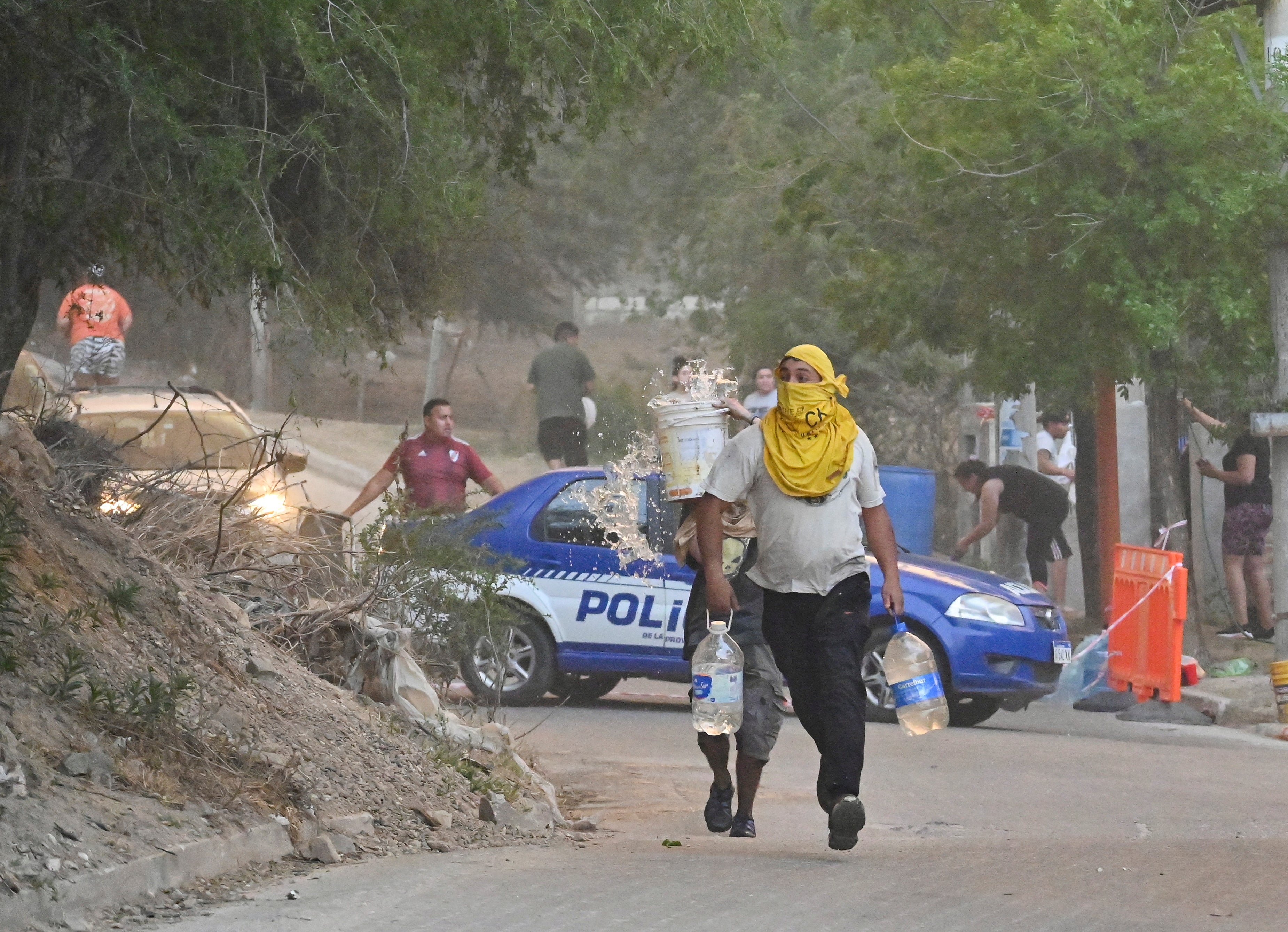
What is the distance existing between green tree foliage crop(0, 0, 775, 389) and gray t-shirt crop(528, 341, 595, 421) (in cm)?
1183

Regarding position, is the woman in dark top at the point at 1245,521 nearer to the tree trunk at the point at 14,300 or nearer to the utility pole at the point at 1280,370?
the utility pole at the point at 1280,370

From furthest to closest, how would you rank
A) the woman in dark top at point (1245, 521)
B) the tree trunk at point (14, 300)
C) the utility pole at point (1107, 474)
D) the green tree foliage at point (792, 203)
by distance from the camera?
the green tree foliage at point (792, 203)
the utility pole at point (1107, 474)
the woman in dark top at point (1245, 521)
the tree trunk at point (14, 300)

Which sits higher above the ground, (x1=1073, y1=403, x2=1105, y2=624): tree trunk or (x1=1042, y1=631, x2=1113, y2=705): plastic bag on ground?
(x1=1073, y1=403, x2=1105, y2=624): tree trunk

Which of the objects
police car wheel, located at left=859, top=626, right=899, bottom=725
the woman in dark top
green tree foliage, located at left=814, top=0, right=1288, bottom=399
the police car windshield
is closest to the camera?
police car wheel, located at left=859, top=626, right=899, bottom=725

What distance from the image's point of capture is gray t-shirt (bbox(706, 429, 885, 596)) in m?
6.88

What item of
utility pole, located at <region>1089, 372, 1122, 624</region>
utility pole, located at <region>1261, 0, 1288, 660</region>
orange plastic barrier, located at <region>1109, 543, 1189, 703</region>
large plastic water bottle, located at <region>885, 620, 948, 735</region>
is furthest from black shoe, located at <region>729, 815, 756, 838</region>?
utility pole, located at <region>1089, 372, 1122, 624</region>

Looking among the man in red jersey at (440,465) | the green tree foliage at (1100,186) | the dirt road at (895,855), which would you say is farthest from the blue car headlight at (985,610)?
the man in red jersey at (440,465)

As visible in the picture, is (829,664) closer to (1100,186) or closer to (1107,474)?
(1100,186)

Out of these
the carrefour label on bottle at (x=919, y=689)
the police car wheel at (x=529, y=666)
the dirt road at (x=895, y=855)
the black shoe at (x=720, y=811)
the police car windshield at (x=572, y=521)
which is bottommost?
the dirt road at (x=895, y=855)

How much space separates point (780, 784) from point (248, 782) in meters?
3.80

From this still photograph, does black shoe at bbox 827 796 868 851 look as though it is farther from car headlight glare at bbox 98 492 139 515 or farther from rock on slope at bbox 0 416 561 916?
car headlight glare at bbox 98 492 139 515

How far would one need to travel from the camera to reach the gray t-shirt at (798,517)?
688cm

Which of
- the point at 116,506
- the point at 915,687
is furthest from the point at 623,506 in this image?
the point at 915,687

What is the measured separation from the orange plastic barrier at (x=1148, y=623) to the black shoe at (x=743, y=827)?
599cm
